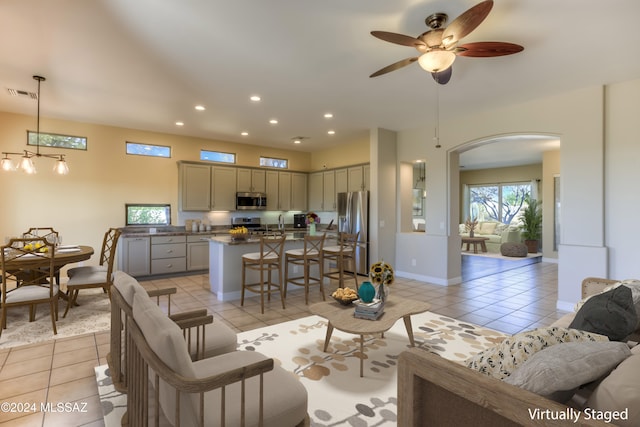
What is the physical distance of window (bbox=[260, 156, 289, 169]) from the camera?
26.3 ft

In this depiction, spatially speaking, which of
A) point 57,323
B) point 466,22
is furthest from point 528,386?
point 57,323

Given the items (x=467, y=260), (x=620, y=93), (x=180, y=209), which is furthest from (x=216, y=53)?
(x=467, y=260)

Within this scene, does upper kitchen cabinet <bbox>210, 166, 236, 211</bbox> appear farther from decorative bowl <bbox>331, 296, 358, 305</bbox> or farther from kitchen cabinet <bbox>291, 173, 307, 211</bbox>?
decorative bowl <bbox>331, 296, 358, 305</bbox>

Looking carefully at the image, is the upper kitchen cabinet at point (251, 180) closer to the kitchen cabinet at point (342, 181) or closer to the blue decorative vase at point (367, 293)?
the kitchen cabinet at point (342, 181)

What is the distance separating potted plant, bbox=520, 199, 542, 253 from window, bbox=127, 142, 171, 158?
9.99 m

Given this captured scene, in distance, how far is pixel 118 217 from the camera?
20.2 ft

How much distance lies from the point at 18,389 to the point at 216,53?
327 centimetres

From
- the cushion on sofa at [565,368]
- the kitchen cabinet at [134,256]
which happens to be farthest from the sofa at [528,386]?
the kitchen cabinet at [134,256]

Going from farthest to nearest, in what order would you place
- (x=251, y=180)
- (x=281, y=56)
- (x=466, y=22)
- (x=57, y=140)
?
1. (x=251, y=180)
2. (x=57, y=140)
3. (x=281, y=56)
4. (x=466, y=22)

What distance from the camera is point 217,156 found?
731cm

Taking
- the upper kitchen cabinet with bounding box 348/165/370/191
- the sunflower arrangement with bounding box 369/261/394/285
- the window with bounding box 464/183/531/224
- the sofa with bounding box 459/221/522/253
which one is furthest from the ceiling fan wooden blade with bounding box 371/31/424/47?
the window with bounding box 464/183/531/224

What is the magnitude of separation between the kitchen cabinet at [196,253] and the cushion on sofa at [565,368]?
5.98 metres

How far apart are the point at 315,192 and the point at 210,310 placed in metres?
4.62

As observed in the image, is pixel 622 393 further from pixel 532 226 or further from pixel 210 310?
pixel 532 226
